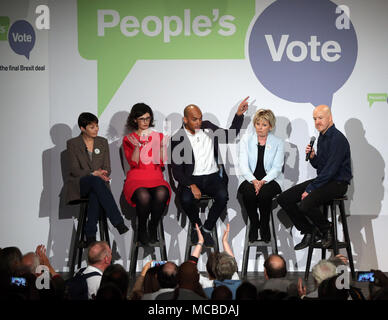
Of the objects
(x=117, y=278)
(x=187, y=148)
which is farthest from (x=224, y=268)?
(x=187, y=148)

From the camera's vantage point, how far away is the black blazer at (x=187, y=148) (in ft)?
18.3

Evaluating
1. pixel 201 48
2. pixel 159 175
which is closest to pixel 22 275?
pixel 159 175

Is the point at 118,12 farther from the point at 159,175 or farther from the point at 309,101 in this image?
the point at 309,101

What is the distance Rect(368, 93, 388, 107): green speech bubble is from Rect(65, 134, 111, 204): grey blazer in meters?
2.71

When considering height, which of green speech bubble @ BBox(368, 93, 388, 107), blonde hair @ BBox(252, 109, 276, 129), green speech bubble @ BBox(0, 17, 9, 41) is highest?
green speech bubble @ BBox(0, 17, 9, 41)

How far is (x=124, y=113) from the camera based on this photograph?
596cm

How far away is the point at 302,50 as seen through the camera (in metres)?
5.93

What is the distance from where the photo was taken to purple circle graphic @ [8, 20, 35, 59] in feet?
19.7

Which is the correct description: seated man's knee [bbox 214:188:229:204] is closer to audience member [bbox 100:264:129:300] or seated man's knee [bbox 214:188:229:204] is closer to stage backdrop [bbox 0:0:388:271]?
stage backdrop [bbox 0:0:388:271]

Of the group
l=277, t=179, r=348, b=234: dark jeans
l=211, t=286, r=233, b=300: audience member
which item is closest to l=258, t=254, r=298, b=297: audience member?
l=211, t=286, r=233, b=300: audience member

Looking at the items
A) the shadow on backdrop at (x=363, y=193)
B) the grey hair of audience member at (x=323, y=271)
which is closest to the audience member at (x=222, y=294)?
the grey hair of audience member at (x=323, y=271)

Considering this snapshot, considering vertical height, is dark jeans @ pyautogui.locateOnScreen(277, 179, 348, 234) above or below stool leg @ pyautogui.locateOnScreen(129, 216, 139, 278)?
above

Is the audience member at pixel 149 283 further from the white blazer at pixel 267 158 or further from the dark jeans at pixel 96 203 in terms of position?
the white blazer at pixel 267 158

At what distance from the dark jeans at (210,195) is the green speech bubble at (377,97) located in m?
1.78
